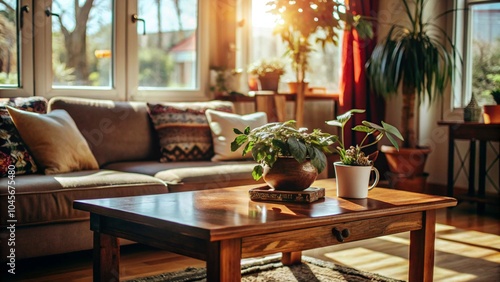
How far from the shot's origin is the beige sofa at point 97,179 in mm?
2824

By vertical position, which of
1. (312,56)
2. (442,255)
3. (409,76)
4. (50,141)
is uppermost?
(312,56)

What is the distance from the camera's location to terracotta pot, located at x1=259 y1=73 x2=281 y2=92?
4.85m

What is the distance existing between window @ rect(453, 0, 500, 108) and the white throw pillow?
2.06 metres

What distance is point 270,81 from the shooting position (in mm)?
4867

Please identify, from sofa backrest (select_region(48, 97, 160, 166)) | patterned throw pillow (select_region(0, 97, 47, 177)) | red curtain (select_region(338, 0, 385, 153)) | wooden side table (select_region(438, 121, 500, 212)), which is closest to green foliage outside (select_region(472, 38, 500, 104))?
wooden side table (select_region(438, 121, 500, 212))

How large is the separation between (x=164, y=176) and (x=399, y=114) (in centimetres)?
266

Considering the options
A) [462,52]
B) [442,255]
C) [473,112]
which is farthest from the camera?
[462,52]

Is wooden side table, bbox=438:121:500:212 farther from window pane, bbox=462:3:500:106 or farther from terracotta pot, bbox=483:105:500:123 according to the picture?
window pane, bbox=462:3:500:106

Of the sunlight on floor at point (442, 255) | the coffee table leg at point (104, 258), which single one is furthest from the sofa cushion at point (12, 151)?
the sunlight on floor at point (442, 255)

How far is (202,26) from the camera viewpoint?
4.89m

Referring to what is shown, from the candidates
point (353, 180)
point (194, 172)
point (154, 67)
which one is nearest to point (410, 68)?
point (154, 67)

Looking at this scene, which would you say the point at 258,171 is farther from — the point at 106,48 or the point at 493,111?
the point at 493,111

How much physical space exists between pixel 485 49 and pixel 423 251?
3208 mm

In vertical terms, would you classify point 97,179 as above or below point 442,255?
above
